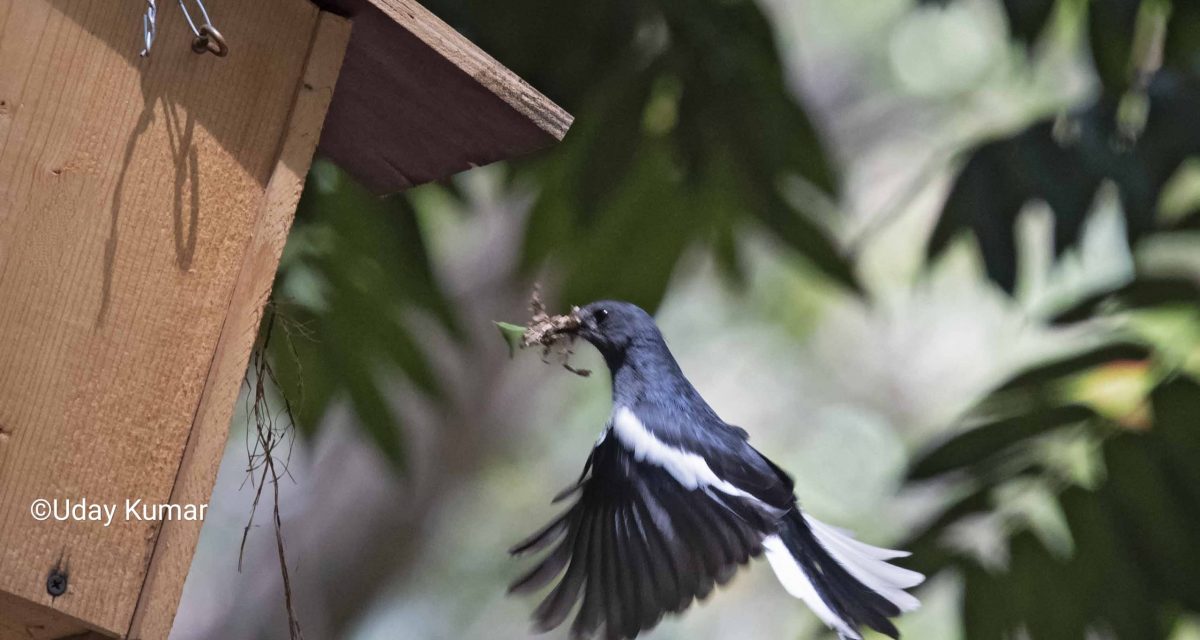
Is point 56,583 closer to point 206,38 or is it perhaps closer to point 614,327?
point 206,38

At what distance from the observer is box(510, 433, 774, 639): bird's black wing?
1.11 m

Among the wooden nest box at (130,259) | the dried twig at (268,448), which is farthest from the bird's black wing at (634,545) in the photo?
the wooden nest box at (130,259)

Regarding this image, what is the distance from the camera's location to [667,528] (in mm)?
1145

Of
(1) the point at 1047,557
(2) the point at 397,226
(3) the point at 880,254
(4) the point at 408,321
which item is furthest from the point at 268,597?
(3) the point at 880,254

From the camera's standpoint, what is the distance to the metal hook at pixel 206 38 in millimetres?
937

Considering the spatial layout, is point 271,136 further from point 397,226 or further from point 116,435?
point 397,226

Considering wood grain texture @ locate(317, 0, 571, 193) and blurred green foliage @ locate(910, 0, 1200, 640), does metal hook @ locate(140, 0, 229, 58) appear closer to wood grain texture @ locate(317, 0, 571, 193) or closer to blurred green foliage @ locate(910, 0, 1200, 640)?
wood grain texture @ locate(317, 0, 571, 193)

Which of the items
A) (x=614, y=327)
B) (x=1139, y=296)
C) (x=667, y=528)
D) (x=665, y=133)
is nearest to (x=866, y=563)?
(x=667, y=528)

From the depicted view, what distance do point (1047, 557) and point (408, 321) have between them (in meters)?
1.13

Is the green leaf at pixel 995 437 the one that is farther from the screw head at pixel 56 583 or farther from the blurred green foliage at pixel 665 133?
the screw head at pixel 56 583

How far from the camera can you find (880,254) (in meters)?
3.26

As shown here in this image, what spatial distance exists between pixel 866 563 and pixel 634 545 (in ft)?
0.83

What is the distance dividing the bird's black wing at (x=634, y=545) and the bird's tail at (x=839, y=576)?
6 cm

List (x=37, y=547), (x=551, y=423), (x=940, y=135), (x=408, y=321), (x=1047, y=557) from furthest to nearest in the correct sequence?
(x=940, y=135) → (x=551, y=423) → (x=408, y=321) → (x=1047, y=557) → (x=37, y=547)
